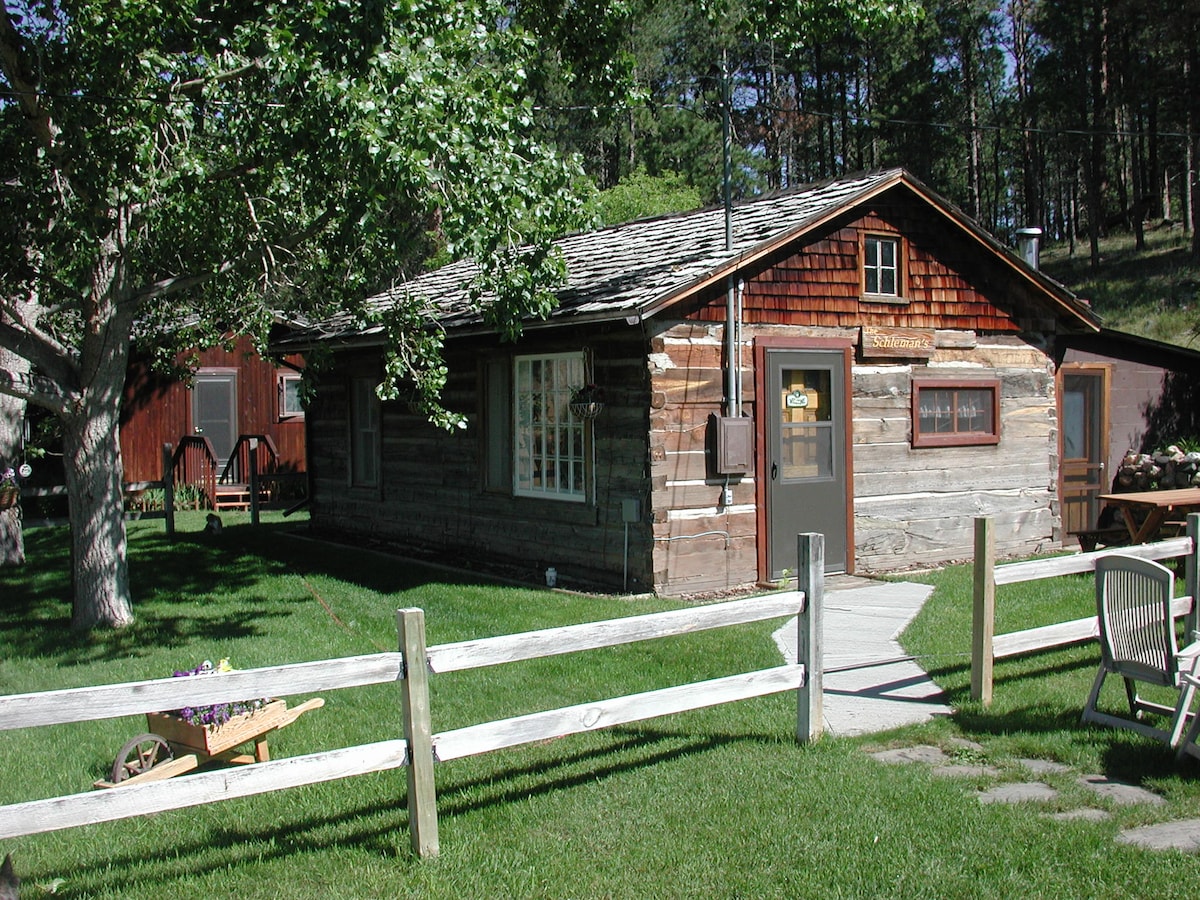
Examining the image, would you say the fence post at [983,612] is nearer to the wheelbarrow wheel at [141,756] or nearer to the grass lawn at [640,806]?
the grass lawn at [640,806]

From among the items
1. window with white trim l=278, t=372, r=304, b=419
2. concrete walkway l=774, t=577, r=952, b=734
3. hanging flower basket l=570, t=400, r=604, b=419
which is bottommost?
concrete walkway l=774, t=577, r=952, b=734

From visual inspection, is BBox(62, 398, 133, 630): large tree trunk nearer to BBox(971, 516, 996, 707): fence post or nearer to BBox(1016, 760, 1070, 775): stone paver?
BBox(971, 516, 996, 707): fence post

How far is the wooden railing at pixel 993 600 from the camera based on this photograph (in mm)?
6633

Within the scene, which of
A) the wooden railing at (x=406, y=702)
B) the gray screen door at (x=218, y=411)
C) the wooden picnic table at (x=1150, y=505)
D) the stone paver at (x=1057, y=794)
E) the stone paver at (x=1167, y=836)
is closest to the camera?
the wooden railing at (x=406, y=702)

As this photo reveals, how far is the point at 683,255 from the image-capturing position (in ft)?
38.9

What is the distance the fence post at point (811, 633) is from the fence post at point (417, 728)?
2.21 meters

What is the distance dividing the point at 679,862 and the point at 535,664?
149 inches

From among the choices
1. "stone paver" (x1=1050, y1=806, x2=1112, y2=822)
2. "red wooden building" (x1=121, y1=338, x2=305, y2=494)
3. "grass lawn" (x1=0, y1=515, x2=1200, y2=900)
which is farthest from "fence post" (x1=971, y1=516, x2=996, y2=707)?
"red wooden building" (x1=121, y1=338, x2=305, y2=494)

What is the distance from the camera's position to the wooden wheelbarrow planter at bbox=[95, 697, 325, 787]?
5676 millimetres

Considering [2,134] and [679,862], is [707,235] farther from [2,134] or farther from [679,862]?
[679,862]

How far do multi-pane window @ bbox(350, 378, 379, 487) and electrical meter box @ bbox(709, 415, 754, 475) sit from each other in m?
6.40

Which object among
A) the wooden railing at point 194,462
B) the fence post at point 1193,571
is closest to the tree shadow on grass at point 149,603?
the wooden railing at point 194,462

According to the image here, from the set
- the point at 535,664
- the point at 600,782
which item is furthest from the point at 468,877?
the point at 535,664

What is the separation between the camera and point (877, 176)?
12.3 metres
